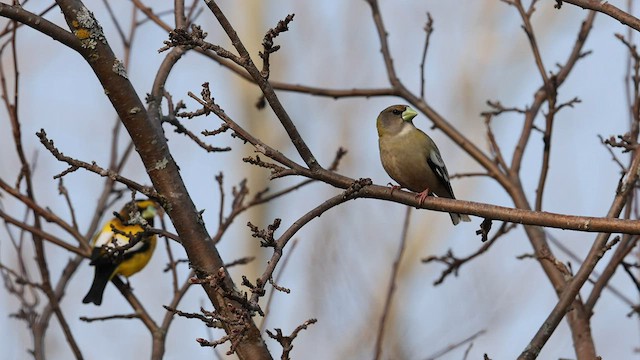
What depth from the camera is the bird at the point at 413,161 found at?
4227mm

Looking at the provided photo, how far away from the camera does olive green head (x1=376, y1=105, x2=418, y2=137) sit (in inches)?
180

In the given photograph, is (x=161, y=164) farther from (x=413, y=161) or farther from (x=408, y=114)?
(x=408, y=114)

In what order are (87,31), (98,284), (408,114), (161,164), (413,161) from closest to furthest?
(87,31)
(161,164)
(413,161)
(408,114)
(98,284)

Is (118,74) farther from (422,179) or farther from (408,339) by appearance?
(408,339)

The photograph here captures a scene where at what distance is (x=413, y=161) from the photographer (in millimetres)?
4246

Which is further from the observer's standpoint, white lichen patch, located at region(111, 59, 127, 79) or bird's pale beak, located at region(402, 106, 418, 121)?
bird's pale beak, located at region(402, 106, 418, 121)

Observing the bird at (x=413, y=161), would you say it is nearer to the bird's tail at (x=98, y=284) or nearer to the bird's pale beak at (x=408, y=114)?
the bird's pale beak at (x=408, y=114)

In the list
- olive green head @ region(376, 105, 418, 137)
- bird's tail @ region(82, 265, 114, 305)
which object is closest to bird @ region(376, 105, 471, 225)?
olive green head @ region(376, 105, 418, 137)

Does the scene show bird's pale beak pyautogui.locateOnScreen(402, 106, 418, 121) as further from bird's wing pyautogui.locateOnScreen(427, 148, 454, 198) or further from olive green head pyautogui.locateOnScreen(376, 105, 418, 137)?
bird's wing pyautogui.locateOnScreen(427, 148, 454, 198)

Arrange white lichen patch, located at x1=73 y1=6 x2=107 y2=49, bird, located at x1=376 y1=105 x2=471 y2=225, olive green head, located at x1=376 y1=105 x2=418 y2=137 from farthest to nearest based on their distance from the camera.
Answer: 1. olive green head, located at x1=376 y1=105 x2=418 y2=137
2. bird, located at x1=376 y1=105 x2=471 y2=225
3. white lichen patch, located at x1=73 y1=6 x2=107 y2=49

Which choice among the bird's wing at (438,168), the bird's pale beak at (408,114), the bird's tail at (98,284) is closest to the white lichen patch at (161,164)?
the bird's wing at (438,168)

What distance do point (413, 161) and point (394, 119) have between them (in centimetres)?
46

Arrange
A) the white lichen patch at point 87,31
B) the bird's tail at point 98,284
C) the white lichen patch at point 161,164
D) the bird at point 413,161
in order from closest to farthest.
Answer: the white lichen patch at point 87,31
the white lichen patch at point 161,164
the bird at point 413,161
the bird's tail at point 98,284

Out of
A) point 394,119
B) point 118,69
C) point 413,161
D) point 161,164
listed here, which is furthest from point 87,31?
point 394,119
